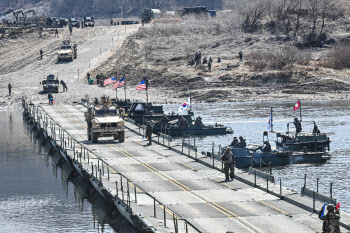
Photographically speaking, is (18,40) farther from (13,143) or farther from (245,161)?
(245,161)

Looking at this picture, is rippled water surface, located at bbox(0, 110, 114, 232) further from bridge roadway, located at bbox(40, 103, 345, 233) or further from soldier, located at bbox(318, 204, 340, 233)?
soldier, located at bbox(318, 204, 340, 233)

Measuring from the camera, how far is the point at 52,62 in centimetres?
11225

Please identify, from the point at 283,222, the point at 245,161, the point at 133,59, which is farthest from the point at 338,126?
the point at 133,59

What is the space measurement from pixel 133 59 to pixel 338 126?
50.1m

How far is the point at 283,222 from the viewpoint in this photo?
93.8 ft

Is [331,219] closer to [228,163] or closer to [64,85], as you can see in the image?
[228,163]

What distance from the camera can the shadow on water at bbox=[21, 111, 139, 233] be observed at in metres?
32.8

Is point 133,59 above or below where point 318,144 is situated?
above

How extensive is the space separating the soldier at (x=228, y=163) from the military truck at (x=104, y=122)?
14913 millimetres

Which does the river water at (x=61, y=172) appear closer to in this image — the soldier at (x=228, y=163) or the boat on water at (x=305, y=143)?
the boat on water at (x=305, y=143)

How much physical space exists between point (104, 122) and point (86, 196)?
36.7 feet

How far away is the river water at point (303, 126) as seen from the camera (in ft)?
138

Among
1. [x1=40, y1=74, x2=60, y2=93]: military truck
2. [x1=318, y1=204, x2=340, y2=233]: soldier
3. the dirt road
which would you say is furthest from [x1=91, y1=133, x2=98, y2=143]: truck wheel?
[x1=40, y1=74, x2=60, y2=93]: military truck

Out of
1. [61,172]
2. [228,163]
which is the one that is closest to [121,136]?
[61,172]
